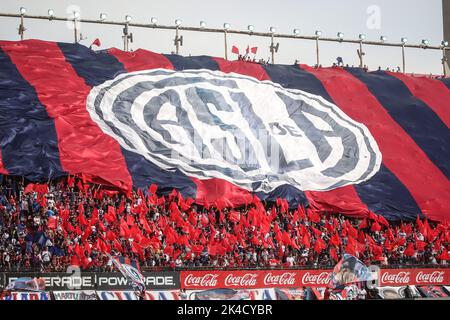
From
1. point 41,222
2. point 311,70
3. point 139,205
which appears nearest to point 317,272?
point 139,205

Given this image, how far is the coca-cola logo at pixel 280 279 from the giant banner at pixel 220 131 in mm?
5747

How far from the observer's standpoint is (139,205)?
81.9ft

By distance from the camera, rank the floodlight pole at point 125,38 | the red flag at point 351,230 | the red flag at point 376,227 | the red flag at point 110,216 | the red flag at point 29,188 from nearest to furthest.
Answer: the red flag at point 110,216 → the red flag at point 29,188 → the red flag at point 351,230 → the red flag at point 376,227 → the floodlight pole at point 125,38

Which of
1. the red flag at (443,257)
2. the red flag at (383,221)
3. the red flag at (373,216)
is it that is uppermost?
the red flag at (373,216)

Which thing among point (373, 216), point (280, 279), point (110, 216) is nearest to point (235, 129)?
point (373, 216)

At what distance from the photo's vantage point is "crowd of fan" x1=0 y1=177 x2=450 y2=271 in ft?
72.1

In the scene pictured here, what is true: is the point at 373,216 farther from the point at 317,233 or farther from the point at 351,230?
the point at 317,233

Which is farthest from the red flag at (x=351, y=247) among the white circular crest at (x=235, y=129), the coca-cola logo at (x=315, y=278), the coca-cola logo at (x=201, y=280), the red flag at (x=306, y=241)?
the coca-cola logo at (x=201, y=280)

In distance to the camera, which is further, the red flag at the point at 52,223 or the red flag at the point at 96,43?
the red flag at the point at 96,43

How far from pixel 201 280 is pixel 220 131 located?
9.54 m

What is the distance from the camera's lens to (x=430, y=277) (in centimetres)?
2425

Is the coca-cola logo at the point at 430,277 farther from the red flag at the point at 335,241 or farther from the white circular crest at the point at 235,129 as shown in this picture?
the white circular crest at the point at 235,129

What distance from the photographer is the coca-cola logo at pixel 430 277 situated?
78.7ft

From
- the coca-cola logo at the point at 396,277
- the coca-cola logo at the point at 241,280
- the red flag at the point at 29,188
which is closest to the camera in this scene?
the coca-cola logo at the point at 241,280
